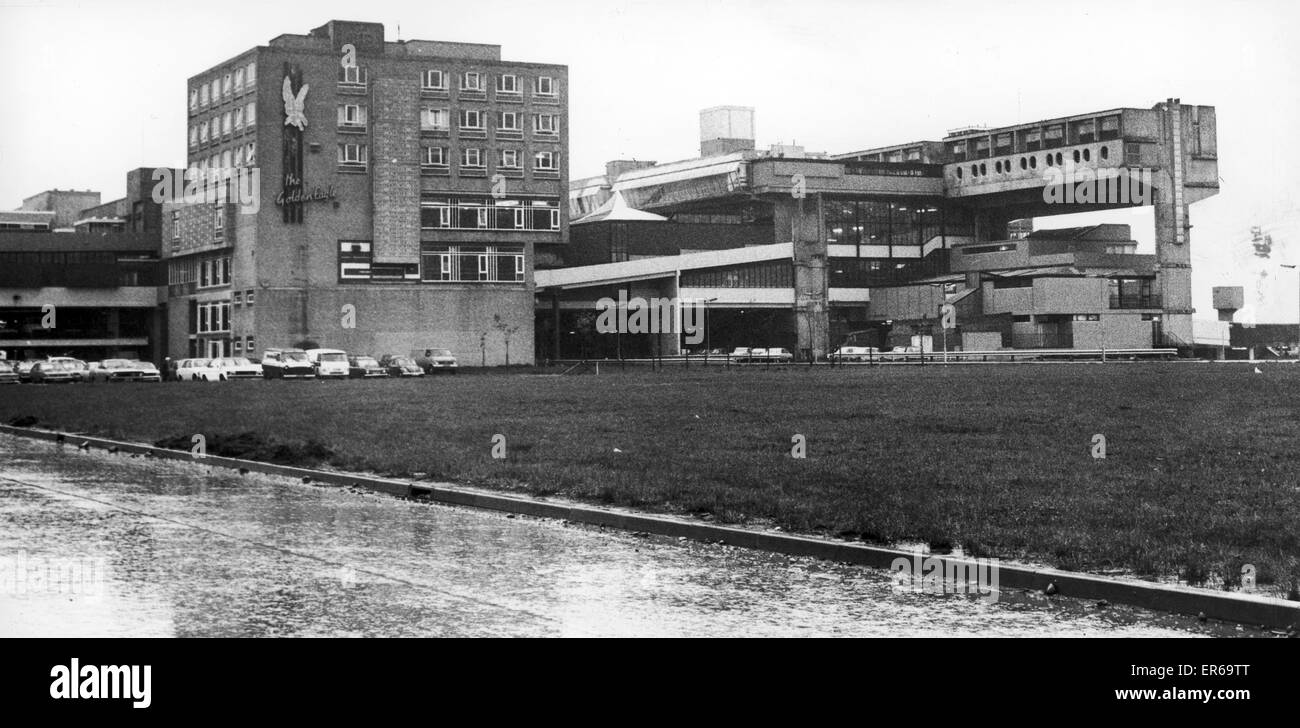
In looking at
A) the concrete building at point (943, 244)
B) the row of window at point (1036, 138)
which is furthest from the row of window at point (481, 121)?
the row of window at point (1036, 138)

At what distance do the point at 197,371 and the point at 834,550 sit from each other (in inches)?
2744

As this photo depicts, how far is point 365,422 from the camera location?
3250 cm

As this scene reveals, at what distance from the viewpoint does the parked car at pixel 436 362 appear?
8975cm

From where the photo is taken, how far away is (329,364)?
79500 millimetres

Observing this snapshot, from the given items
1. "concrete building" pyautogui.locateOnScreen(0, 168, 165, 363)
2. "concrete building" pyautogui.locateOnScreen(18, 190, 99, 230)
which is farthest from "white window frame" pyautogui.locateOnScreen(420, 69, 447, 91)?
"concrete building" pyautogui.locateOnScreen(18, 190, 99, 230)

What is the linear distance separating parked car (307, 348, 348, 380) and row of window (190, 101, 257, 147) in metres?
21.9

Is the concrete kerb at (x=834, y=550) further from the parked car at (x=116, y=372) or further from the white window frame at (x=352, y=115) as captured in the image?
the white window frame at (x=352, y=115)

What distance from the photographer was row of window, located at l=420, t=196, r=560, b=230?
101 metres

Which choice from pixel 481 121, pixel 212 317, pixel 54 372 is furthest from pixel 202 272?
pixel 54 372

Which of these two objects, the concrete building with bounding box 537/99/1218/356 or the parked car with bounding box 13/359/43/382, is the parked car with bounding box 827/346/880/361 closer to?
the concrete building with bounding box 537/99/1218/356

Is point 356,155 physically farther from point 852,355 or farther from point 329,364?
point 852,355
